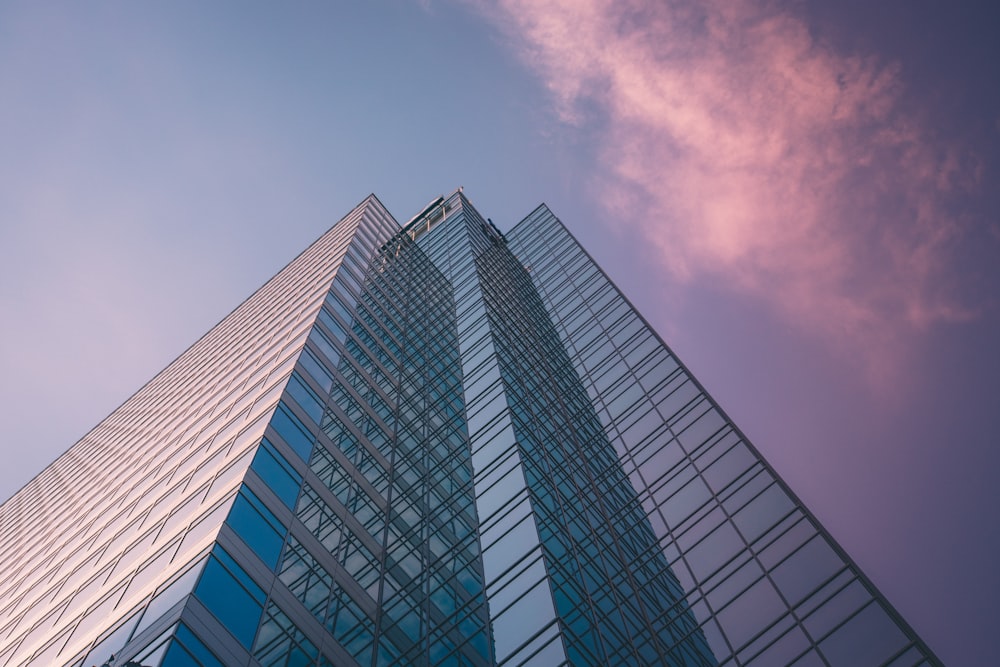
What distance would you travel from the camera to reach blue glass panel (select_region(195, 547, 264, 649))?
1986 centimetres

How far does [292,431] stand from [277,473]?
267cm

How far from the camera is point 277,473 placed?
26.2 m

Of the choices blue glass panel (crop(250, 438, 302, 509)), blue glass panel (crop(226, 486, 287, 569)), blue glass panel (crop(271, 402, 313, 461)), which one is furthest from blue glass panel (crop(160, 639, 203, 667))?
blue glass panel (crop(271, 402, 313, 461))

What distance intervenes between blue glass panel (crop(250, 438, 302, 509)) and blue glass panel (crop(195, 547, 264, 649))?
4.05m

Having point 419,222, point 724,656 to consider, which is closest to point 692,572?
point 724,656

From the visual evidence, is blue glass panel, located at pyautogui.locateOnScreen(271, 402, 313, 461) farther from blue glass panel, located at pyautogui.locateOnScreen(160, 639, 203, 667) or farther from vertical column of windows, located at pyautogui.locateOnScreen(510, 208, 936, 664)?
vertical column of windows, located at pyautogui.locateOnScreen(510, 208, 936, 664)

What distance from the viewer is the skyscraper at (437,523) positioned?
2116 centimetres

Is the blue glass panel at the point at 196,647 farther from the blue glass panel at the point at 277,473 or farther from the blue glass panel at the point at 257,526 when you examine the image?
the blue glass panel at the point at 277,473

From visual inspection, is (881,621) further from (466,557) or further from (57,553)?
(57,553)

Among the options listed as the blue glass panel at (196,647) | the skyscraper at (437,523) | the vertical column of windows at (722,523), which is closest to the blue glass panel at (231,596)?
the skyscraper at (437,523)

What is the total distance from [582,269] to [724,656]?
3736cm

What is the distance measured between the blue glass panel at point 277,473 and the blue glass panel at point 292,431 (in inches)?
39.7

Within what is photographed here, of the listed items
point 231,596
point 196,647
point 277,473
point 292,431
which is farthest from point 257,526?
point 292,431

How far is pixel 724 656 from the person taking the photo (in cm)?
2220
